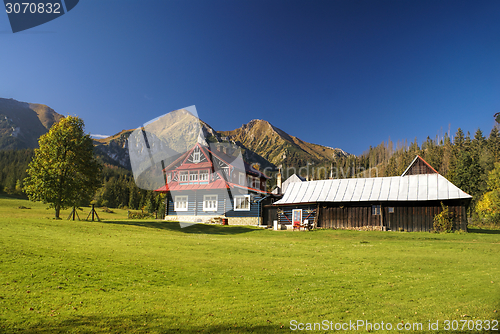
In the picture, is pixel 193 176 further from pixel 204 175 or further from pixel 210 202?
pixel 210 202

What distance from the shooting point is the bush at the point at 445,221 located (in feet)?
106

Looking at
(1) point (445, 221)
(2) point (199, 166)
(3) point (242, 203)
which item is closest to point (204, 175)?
(2) point (199, 166)

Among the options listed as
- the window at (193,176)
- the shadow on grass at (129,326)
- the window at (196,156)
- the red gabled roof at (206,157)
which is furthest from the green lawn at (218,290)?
the window at (196,156)

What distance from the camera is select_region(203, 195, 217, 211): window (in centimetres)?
4766

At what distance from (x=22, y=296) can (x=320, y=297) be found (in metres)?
8.81

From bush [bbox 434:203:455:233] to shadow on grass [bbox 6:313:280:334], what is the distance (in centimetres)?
3214

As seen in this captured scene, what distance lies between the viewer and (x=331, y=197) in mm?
38219

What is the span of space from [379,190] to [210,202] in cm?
2499

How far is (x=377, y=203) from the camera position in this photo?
35.7 meters

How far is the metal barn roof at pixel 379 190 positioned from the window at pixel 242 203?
6566 millimetres

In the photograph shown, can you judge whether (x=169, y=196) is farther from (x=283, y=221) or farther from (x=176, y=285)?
(x=176, y=285)

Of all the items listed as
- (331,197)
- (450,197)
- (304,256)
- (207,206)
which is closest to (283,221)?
(331,197)

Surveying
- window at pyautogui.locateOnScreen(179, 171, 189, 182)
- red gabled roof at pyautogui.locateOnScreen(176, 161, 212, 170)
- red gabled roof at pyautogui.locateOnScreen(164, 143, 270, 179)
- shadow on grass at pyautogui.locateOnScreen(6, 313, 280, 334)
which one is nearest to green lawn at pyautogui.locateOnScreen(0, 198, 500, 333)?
shadow on grass at pyautogui.locateOnScreen(6, 313, 280, 334)

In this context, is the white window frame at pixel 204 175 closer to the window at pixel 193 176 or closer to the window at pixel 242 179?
the window at pixel 193 176
